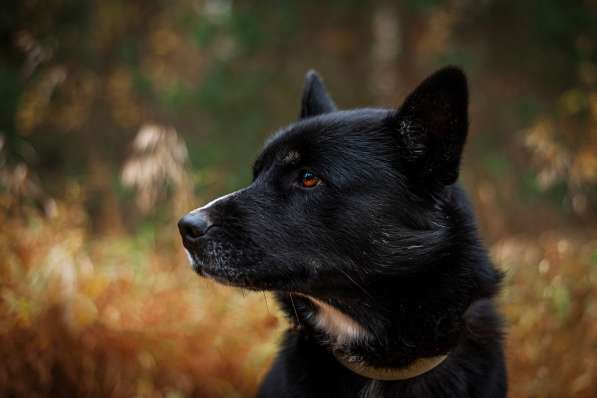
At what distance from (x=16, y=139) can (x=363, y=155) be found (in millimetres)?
6598

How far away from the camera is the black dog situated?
7.29ft

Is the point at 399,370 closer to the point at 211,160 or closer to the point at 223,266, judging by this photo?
the point at 223,266

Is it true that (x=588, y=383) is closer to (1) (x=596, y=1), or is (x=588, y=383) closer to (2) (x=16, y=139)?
(1) (x=596, y=1)

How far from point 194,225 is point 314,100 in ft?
3.51

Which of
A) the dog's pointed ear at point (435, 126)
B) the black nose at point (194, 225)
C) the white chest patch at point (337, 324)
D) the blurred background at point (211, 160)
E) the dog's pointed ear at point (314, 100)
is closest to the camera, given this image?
the dog's pointed ear at point (435, 126)

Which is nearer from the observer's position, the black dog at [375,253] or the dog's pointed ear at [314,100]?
the black dog at [375,253]

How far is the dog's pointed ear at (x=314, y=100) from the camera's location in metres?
2.91

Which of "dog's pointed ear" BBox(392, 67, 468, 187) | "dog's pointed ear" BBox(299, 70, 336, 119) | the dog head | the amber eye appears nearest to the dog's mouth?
the dog head

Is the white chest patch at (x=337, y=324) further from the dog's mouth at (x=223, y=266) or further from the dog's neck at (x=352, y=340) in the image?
the dog's mouth at (x=223, y=266)

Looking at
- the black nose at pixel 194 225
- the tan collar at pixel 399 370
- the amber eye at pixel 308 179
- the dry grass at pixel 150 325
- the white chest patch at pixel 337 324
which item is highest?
the amber eye at pixel 308 179

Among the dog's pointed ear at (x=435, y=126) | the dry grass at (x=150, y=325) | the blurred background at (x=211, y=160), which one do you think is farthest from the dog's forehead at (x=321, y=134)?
the blurred background at (x=211, y=160)

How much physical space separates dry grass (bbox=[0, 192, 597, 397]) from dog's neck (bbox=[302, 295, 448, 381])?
1.09 m

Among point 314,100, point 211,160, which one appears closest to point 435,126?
point 314,100

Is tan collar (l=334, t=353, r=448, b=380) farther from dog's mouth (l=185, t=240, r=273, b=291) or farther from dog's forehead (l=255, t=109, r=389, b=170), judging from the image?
dog's forehead (l=255, t=109, r=389, b=170)
